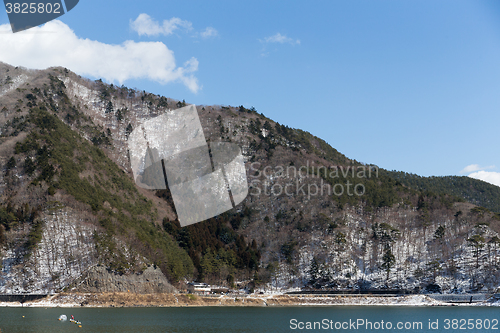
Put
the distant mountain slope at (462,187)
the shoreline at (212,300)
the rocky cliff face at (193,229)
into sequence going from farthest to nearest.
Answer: the distant mountain slope at (462,187) → the rocky cliff face at (193,229) → the shoreline at (212,300)

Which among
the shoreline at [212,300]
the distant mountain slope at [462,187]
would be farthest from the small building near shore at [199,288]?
the distant mountain slope at [462,187]

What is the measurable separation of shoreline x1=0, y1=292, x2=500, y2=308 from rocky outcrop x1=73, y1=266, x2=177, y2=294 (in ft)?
6.00

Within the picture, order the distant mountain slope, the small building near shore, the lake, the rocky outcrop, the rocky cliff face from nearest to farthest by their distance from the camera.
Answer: the lake → the rocky outcrop → the rocky cliff face → the small building near shore → the distant mountain slope

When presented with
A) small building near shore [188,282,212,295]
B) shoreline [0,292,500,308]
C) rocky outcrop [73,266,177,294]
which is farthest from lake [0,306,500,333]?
small building near shore [188,282,212,295]

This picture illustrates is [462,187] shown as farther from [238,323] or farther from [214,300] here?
[238,323]

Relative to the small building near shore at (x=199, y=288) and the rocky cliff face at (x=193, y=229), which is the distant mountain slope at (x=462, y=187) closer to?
the rocky cliff face at (x=193, y=229)

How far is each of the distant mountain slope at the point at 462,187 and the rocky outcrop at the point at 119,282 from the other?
112982mm

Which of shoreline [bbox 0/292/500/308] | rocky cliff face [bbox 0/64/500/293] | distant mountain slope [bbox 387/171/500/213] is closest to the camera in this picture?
shoreline [bbox 0/292/500/308]

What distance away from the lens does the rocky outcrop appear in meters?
79.6

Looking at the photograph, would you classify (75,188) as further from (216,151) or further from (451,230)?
(451,230)

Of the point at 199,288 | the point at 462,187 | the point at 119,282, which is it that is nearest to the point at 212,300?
the point at 199,288

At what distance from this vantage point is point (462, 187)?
181 m

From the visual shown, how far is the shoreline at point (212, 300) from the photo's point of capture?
7562cm

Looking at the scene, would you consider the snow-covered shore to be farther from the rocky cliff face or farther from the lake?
the lake
